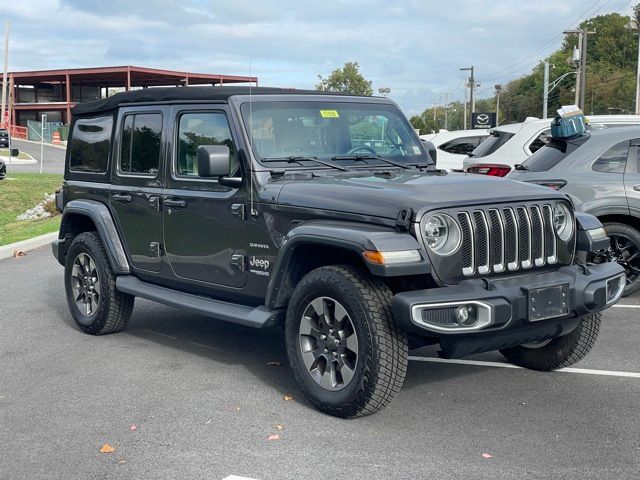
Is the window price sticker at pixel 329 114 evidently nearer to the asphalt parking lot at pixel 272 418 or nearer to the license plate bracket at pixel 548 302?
the asphalt parking lot at pixel 272 418

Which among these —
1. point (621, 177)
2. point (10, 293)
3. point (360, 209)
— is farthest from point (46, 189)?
point (360, 209)

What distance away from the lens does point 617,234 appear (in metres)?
8.32

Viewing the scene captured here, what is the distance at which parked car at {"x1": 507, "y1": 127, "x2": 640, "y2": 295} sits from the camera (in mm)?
8289

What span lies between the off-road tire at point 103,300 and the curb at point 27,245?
5594mm

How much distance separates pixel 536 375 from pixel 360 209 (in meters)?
2.04

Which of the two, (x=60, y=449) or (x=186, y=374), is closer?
(x=60, y=449)

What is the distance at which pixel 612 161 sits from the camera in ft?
27.6

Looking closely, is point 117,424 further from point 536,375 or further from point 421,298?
point 536,375

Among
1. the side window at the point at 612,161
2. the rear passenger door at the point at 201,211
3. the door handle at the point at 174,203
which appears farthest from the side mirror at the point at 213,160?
the side window at the point at 612,161

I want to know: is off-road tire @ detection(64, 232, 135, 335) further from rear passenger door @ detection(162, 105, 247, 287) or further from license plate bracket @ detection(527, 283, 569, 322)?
license plate bracket @ detection(527, 283, 569, 322)

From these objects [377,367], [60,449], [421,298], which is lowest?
[60,449]

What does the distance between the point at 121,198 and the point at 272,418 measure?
279 cm

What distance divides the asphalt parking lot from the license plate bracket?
670 millimetres

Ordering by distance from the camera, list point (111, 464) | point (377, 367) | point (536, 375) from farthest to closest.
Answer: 1. point (536, 375)
2. point (377, 367)
3. point (111, 464)
